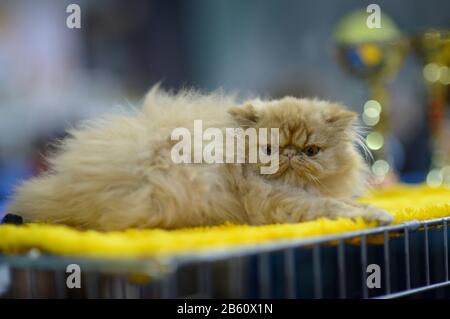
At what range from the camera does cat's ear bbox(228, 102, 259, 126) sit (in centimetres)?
139

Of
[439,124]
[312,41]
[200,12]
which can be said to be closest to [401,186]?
[439,124]

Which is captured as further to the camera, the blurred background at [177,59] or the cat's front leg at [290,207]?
the blurred background at [177,59]

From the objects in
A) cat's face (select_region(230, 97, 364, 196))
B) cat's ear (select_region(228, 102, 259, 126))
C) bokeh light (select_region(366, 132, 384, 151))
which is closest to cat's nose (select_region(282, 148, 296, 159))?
cat's face (select_region(230, 97, 364, 196))

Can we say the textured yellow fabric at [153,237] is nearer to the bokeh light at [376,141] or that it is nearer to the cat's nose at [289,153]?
the cat's nose at [289,153]

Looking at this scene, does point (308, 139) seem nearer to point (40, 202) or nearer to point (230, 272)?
point (230, 272)

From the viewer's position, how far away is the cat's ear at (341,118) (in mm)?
1413

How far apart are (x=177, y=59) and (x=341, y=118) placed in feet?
8.37

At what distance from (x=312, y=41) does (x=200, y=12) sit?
747 mm

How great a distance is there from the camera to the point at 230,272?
122 centimetres

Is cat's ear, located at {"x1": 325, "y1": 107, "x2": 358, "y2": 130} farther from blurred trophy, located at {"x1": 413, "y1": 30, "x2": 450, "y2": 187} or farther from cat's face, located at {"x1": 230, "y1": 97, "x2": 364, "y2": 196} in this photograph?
blurred trophy, located at {"x1": 413, "y1": 30, "x2": 450, "y2": 187}

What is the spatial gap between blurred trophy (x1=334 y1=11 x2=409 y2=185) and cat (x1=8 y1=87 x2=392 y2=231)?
2.80ft

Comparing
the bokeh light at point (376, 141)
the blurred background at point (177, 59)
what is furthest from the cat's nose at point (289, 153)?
the blurred background at point (177, 59)

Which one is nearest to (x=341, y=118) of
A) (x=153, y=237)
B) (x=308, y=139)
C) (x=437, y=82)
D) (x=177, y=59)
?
(x=308, y=139)

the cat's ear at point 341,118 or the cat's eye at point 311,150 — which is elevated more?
the cat's ear at point 341,118
